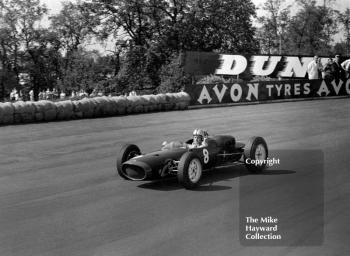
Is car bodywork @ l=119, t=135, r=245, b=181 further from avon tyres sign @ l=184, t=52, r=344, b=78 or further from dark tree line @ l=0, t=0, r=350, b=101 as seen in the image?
dark tree line @ l=0, t=0, r=350, b=101

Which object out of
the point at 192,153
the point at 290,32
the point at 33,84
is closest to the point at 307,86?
the point at 192,153

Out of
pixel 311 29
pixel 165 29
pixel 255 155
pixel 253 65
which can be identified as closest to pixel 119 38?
pixel 165 29

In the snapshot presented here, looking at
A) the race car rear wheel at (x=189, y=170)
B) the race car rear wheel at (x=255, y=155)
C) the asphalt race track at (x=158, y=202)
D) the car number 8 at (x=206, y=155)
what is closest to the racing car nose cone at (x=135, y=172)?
the asphalt race track at (x=158, y=202)

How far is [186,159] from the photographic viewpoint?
26.3 ft

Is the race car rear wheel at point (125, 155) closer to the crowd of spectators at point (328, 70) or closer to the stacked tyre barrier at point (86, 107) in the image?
the stacked tyre barrier at point (86, 107)

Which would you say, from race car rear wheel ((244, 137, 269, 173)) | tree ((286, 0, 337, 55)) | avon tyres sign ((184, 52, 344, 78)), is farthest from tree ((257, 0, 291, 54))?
race car rear wheel ((244, 137, 269, 173))

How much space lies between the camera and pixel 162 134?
583 inches

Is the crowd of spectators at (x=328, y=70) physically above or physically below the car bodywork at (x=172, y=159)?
above

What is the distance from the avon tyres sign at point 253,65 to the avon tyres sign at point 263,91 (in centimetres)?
398

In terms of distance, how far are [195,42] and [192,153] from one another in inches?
1506

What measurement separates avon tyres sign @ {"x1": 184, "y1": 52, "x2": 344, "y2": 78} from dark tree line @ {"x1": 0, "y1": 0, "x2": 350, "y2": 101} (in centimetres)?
1141

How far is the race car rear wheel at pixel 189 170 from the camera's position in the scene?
799 centimetres

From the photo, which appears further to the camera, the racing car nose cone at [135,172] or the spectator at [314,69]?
the spectator at [314,69]

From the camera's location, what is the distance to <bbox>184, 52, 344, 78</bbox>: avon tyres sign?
3198cm
